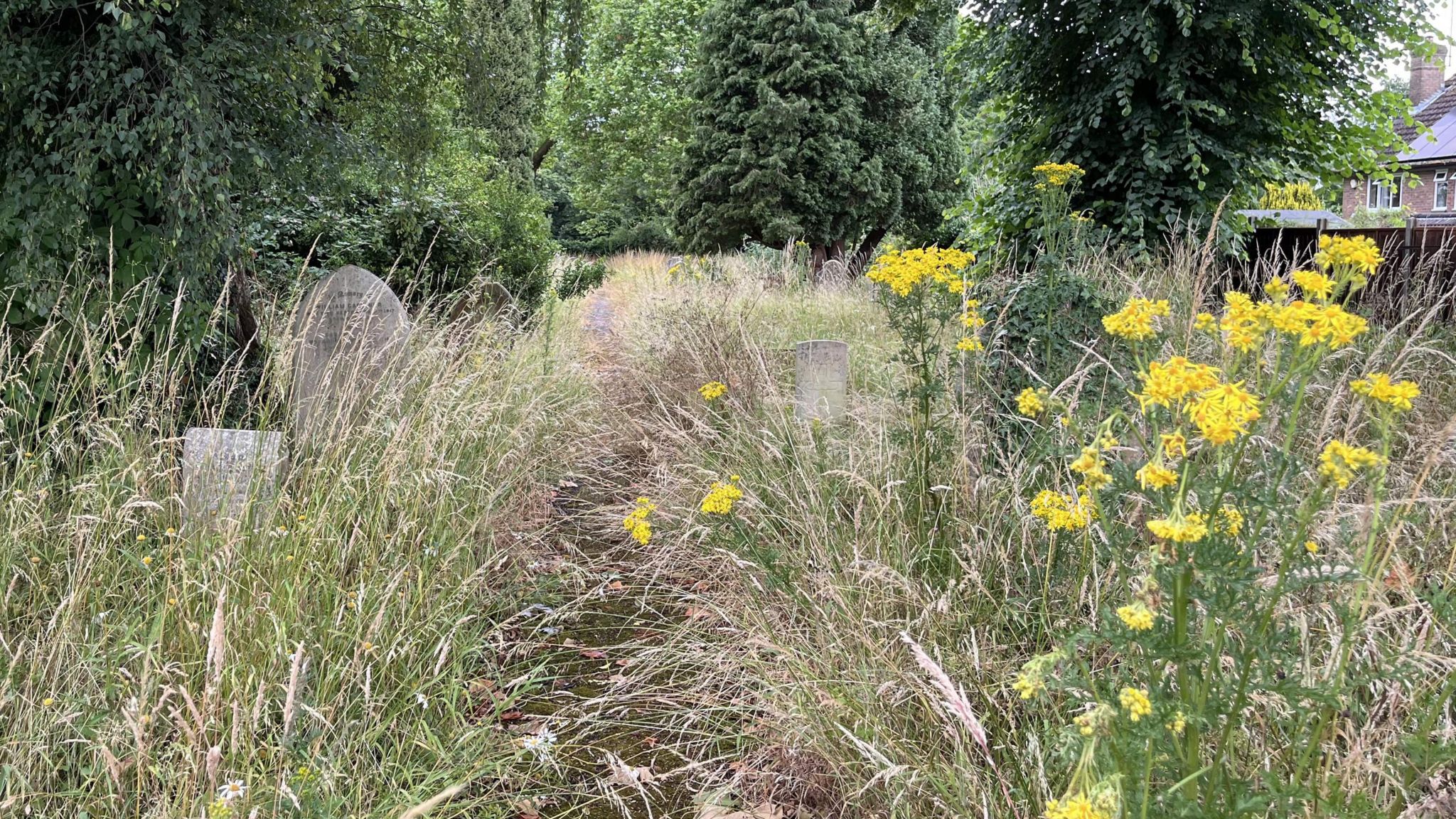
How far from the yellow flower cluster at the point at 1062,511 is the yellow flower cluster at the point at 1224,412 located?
0.60 m

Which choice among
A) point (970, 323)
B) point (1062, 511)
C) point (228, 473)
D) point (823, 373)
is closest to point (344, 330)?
point (228, 473)

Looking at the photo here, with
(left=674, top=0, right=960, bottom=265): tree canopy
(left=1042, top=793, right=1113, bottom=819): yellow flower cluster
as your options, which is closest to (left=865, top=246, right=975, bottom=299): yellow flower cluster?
(left=1042, top=793, right=1113, bottom=819): yellow flower cluster

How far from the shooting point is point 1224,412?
3.97 feet

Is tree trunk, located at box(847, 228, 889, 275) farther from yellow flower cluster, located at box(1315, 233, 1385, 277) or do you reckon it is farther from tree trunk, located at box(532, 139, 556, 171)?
yellow flower cluster, located at box(1315, 233, 1385, 277)

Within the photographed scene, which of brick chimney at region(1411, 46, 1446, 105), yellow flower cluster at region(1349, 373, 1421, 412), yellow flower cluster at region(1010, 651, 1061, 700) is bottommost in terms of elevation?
yellow flower cluster at region(1010, 651, 1061, 700)

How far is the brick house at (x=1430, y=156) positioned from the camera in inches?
1035

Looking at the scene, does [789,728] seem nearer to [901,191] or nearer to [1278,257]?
[1278,257]

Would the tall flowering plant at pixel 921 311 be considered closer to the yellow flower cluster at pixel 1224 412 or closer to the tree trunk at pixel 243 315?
the yellow flower cluster at pixel 1224 412

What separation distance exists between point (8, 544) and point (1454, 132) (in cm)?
3368

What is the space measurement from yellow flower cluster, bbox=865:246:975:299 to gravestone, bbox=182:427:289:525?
1919 millimetres

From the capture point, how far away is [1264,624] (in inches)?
52.9

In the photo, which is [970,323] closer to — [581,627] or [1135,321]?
[1135,321]

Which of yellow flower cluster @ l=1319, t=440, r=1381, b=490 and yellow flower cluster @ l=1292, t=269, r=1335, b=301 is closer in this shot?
yellow flower cluster @ l=1319, t=440, r=1381, b=490

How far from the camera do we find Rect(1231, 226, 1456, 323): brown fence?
487 centimetres
